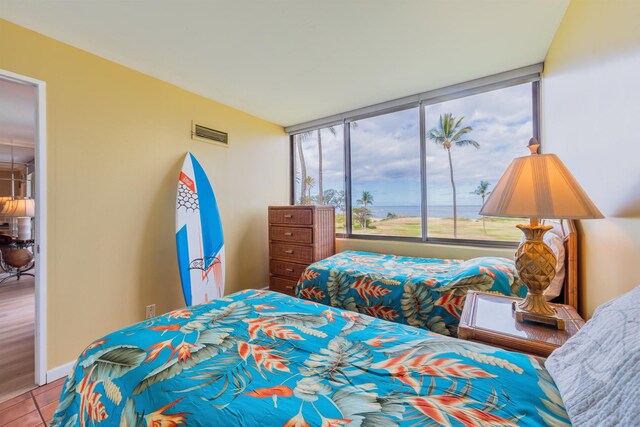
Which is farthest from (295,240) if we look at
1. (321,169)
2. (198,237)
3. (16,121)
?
(16,121)

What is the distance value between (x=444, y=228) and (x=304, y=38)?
231 centimetres

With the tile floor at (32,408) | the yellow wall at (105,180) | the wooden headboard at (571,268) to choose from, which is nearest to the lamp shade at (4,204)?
the yellow wall at (105,180)

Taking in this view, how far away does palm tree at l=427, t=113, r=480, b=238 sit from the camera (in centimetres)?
278

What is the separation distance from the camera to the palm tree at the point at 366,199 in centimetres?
342

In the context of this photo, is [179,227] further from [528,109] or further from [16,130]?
[528,109]

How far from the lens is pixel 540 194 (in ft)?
3.47

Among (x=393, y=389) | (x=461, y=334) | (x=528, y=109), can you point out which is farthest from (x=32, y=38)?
(x=528, y=109)

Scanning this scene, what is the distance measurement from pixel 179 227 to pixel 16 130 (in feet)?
10.5

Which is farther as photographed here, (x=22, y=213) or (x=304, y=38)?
(x=22, y=213)

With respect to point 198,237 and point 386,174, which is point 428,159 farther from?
point 198,237

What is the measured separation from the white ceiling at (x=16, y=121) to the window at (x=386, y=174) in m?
3.17

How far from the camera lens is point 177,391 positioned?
28.5 inches

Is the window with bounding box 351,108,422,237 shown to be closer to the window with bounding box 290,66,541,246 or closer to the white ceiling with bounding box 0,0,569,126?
the window with bounding box 290,66,541,246

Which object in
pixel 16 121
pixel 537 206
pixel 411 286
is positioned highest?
pixel 16 121
